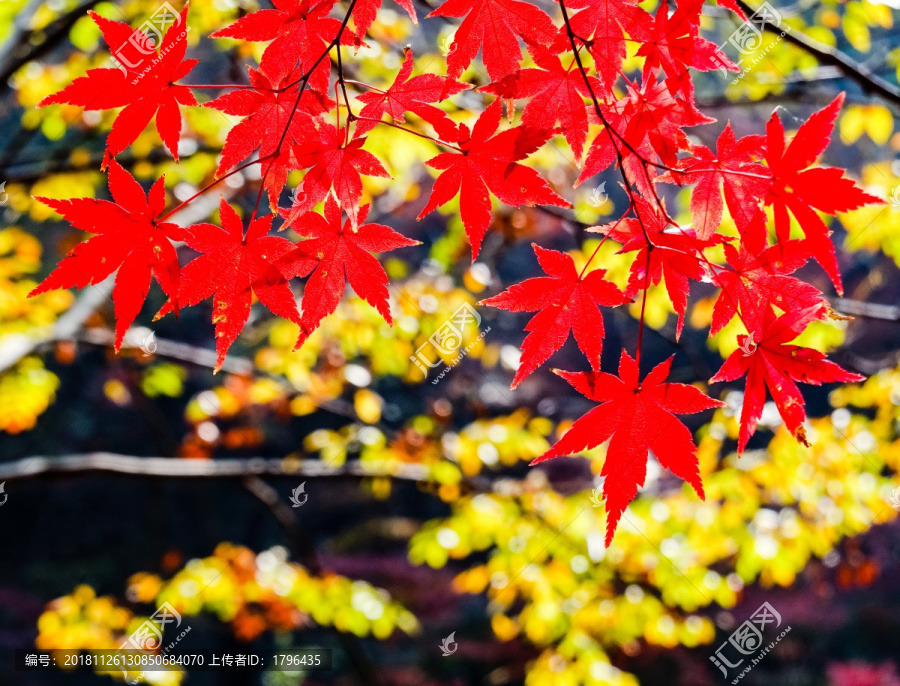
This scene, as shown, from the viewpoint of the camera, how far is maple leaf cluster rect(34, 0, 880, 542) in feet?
2.72

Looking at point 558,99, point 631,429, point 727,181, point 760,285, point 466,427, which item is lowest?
point 466,427

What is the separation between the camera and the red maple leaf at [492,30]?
0.83 meters

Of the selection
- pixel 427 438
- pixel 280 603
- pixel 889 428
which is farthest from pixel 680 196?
pixel 280 603

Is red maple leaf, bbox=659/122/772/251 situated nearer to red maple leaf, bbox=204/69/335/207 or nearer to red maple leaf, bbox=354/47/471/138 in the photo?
red maple leaf, bbox=354/47/471/138

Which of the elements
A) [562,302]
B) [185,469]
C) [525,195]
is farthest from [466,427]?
[525,195]

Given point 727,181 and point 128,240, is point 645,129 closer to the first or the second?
point 727,181

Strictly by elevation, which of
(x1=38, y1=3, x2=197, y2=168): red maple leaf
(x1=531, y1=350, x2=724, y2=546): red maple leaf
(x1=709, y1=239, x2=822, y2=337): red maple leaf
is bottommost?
(x1=531, y1=350, x2=724, y2=546): red maple leaf

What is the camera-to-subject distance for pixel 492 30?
2.78 feet

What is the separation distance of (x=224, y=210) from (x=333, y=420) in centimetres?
819

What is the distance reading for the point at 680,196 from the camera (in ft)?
10.8

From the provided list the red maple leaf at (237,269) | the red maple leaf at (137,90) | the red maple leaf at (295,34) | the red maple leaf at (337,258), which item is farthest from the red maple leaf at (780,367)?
the red maple leaf at (137,90)

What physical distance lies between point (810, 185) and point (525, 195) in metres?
0.38

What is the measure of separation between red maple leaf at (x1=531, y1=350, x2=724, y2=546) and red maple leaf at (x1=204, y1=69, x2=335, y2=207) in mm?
484

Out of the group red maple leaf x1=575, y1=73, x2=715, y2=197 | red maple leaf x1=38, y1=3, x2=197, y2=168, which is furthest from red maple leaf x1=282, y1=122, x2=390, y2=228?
red maple leaf x1=575, y1=73, x2=715, y2=197
